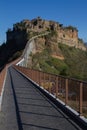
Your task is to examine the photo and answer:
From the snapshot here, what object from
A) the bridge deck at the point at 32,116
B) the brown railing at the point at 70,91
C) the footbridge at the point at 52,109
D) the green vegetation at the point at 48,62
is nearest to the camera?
the bridge deck at the point at 32,116

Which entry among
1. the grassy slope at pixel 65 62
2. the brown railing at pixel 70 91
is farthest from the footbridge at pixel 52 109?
the grassy slope at pixel 65 62

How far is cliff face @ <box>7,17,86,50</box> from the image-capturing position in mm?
126312

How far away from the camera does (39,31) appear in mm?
128625

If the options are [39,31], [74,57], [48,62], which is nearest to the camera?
[48,62]

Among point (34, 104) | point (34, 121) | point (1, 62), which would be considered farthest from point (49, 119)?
point (1, 62)

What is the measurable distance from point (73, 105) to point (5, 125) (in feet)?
11.9

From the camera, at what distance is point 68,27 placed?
14988 centimetres

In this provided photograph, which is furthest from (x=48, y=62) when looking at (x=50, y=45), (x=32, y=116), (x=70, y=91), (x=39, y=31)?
(x=32, y=116)

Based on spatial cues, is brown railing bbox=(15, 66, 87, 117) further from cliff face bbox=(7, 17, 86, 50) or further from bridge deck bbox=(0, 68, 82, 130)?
cliff face bbox=(7, 17, 86, 50)

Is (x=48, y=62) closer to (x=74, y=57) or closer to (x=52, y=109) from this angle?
(x=74, y=57)

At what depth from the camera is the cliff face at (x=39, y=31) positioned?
126312 mm

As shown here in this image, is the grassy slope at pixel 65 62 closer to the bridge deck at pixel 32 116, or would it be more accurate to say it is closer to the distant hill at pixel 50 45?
the distant hill at pixel 50 45

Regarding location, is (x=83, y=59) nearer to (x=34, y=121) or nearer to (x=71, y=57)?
(x=71, y=57)

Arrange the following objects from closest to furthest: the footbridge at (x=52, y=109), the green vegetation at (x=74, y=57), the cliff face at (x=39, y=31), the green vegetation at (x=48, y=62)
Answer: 1. the footbridge at (x=52, y=109)
2. the green vegetation at (x=48, y=62)
3. the cliff face at (x=39, y=31)
4. the green vegetation at (x=74, y=57)
